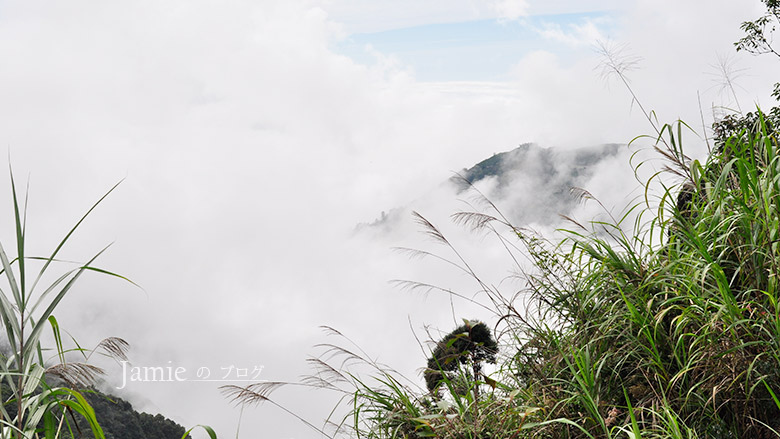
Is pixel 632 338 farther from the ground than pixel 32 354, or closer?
closer

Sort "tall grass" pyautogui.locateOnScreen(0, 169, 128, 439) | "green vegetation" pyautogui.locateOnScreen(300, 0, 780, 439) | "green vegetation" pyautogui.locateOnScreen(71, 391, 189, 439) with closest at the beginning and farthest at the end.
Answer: "tall grass" pyautogui.locateOnScreen(0, 169, 128, 439) → "green vegetation" pyautogui.locateOnScreen(300, 0, 780, 439) → "green vegetation" pyautogui.locateOnScreen(71, 391, 189, 439)

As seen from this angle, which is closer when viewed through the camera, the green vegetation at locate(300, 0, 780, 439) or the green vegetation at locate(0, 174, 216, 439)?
the green vegetation at locate(0, 174, 216, 439)

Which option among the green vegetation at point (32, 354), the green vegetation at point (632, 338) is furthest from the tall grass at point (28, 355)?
the green vegetation at point (632, 338)

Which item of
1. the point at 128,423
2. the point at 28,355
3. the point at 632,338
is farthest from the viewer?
the point at 128,423

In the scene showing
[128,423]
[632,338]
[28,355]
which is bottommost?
[632,338]

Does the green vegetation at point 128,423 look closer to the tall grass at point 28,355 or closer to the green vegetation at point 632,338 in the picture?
the green vegetation at point 632,338

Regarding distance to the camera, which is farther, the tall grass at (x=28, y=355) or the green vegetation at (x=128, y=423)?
the green vegetation at (x=128, y=423)

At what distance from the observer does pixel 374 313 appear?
407ft

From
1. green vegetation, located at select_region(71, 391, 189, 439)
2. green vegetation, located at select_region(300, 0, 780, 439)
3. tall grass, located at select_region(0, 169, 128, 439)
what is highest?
green vegetation, located at select_region(71, 391, 189, 439)

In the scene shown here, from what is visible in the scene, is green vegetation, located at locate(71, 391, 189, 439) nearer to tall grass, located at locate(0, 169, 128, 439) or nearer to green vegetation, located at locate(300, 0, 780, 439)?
green vegetation, located at locate(300, 0, 780, 439)

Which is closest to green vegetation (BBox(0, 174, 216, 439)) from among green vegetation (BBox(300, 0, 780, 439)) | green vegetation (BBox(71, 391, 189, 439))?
green vegetation (BBox(300, 0, 780, 439))

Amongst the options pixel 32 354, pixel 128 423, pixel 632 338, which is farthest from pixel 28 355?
pixel 128 423

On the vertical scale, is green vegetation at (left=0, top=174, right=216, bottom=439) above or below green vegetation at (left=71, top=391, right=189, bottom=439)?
below

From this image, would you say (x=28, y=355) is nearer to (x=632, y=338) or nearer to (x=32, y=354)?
(x=32, y=354)
